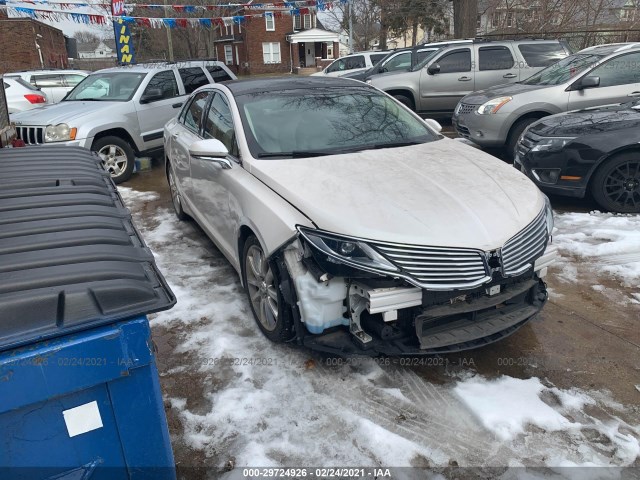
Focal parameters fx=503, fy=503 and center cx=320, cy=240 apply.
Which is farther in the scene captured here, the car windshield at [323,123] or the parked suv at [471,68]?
the parked suv at [471,68]

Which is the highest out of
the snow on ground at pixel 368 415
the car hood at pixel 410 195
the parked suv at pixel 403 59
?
the parked suv at pixel 403 59

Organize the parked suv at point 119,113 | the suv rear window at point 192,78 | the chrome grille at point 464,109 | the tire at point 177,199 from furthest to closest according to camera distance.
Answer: the suv rear window at point 192,78 < the chrome grille at point 464,109 < the parked suv at point 119,113 < the tire at point 177,199

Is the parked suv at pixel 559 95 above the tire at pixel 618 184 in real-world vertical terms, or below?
above

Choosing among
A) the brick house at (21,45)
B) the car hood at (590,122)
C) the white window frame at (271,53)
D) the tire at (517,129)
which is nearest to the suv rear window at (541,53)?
the tire at (517,129)

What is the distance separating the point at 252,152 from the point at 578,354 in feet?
8.47

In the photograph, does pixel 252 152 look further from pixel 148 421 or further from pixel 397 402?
pixel 148 421

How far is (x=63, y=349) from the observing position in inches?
59.2

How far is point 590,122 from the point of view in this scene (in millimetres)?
5648

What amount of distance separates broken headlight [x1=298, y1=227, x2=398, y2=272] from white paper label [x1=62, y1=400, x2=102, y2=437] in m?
1.38

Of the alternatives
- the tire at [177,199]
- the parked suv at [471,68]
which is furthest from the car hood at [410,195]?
the parked suv at [471,68]

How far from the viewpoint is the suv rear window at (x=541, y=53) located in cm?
1048

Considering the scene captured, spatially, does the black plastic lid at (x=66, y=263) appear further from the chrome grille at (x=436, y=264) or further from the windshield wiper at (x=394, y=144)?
the windshield wiper at (x=394, y=144)

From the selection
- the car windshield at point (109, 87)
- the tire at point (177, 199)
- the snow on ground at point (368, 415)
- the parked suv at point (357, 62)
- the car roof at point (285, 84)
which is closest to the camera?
the snow on ground at point (368, 415)

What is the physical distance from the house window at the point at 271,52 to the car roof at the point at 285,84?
4426cm
